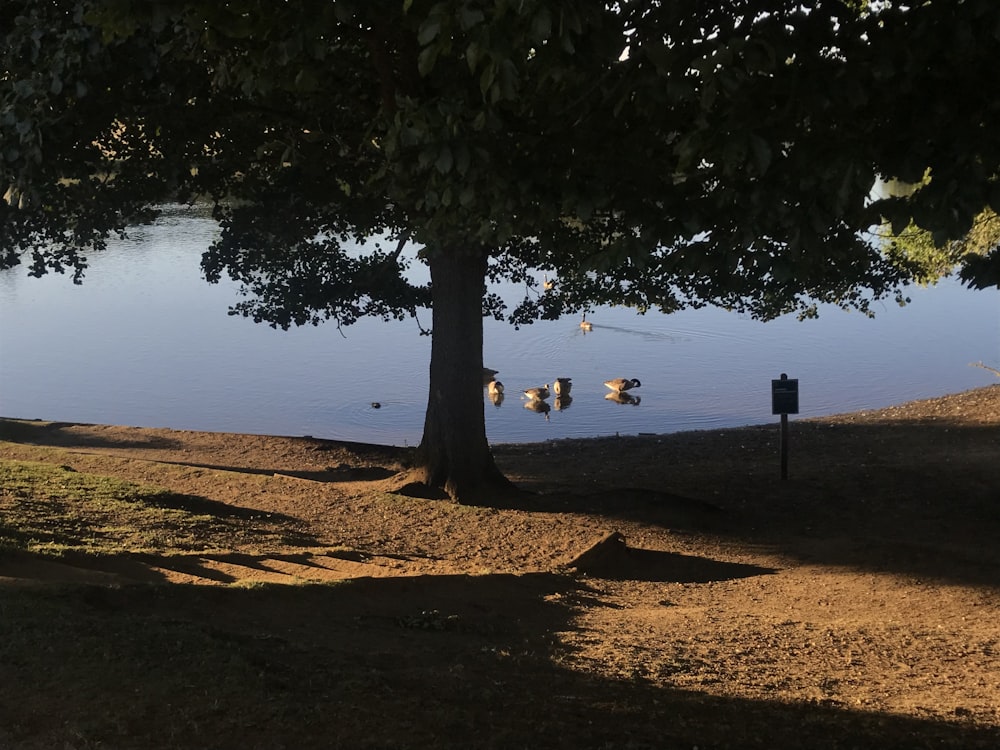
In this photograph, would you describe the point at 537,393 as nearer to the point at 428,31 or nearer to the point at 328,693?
the point at 328,693

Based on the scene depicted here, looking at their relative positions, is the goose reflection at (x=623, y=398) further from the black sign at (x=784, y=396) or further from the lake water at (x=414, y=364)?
the black sign at (x=784, y=396)

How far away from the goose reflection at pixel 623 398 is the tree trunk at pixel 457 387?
10.7 metres

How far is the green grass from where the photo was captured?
25.4 feet

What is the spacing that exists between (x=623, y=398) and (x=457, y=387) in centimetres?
1121

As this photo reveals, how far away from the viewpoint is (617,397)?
22.4 meters

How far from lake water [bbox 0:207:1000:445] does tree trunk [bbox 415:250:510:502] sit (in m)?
7.15

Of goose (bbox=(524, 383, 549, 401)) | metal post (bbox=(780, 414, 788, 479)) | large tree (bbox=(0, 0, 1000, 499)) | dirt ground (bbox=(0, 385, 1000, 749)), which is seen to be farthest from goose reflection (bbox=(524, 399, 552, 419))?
large tree (bbox=(0, 0, 1000, 499))

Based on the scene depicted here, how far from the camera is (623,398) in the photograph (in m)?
22.3

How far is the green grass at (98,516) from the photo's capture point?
7.73m

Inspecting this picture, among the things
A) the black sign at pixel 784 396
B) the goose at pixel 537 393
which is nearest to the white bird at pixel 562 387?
the goose at pixel 537 393

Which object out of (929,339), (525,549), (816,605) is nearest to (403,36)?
(525,549)

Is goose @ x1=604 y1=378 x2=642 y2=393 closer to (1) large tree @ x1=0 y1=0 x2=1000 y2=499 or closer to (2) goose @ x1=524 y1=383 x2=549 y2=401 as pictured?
(2) goose @ x1=524 y1=383 x2=549 y2=401

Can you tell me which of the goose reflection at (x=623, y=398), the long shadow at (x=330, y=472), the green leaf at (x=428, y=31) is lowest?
the long shadow at (x=330, y=472)

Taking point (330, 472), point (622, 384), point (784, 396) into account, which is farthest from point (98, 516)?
point (622, 384)
